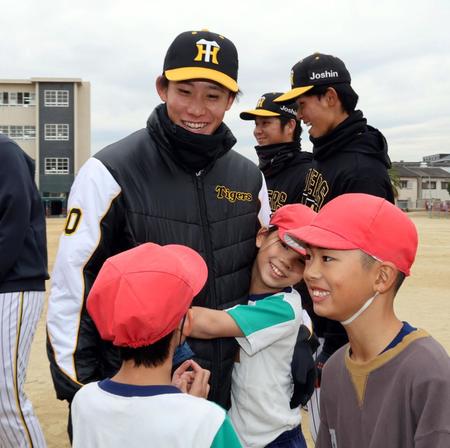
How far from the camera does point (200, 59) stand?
2.35 m

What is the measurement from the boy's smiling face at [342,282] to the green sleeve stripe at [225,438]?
57 cm

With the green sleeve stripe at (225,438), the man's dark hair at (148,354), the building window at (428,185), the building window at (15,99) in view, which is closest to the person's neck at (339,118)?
the man's dark hair at (148,354)

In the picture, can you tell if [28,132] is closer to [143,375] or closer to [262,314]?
[262,314]

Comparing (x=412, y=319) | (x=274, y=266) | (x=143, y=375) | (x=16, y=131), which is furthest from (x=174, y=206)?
(x=16, y=131)

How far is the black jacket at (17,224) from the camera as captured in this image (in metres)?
3.23

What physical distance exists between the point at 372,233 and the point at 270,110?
3120 mm

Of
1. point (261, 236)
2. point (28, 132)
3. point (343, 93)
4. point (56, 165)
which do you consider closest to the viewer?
point (261, 236)

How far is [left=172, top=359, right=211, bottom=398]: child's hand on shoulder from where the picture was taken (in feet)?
6.58

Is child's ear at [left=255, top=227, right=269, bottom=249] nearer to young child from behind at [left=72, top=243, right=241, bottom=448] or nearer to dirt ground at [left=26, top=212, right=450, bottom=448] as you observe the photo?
young child from behind at [left=72, top=243, right=241, bottom=448]

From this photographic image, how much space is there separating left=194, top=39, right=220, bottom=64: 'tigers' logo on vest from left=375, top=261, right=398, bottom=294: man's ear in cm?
107

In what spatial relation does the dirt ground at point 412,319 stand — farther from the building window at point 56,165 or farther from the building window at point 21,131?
the building window at point 21,131

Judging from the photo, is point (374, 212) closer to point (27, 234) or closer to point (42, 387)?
point (27, 234)

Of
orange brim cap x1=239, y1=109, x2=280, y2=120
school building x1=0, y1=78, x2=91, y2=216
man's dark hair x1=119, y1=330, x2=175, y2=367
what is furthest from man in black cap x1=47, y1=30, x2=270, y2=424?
school building x1=0, y1=78, x2=91, y2=216

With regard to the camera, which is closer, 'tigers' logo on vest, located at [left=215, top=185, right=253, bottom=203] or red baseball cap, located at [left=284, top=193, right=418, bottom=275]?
red baseball cap, located at [left=284, top=193, right=418, bottom=275]
